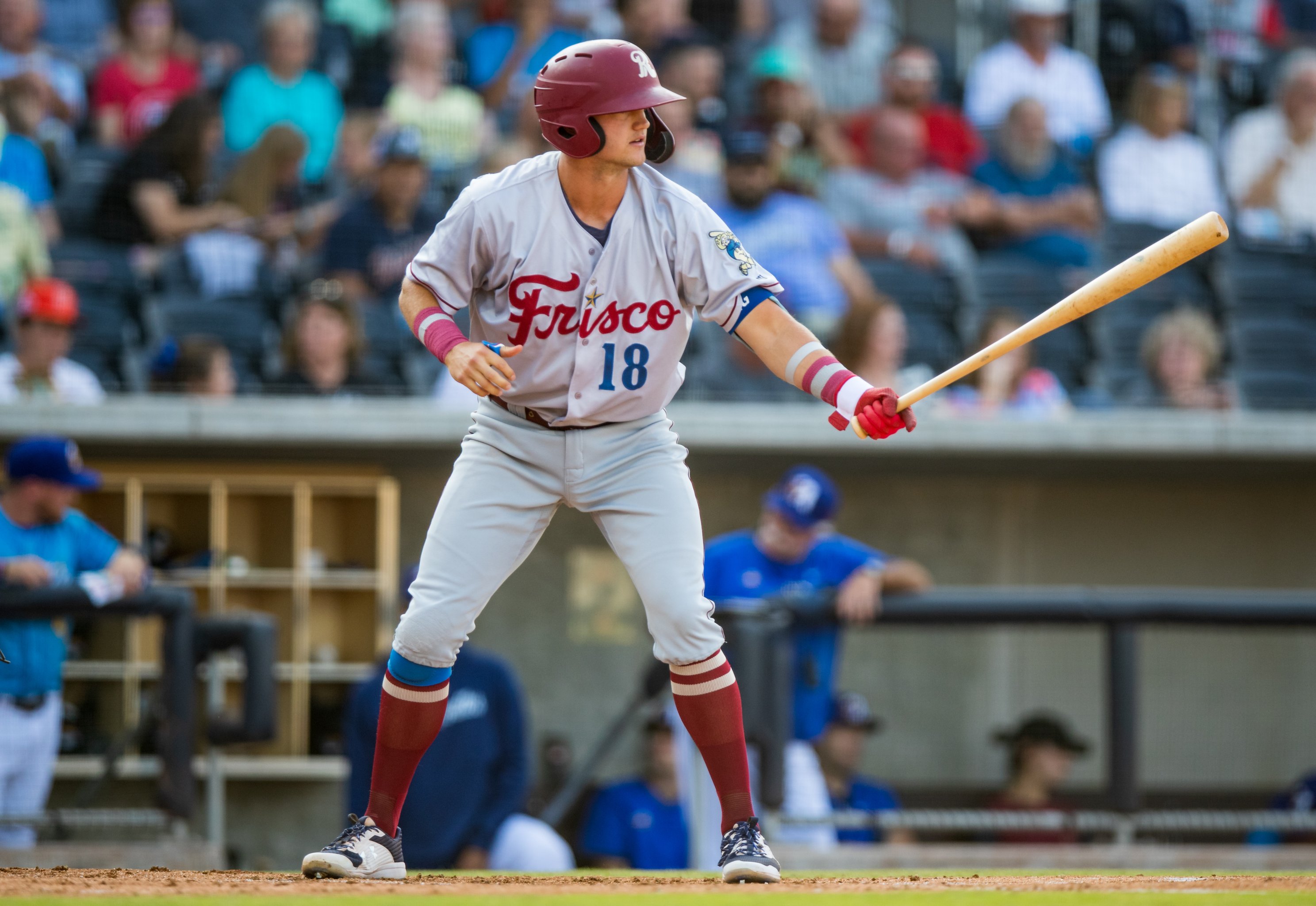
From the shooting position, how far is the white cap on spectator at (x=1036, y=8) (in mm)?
8781

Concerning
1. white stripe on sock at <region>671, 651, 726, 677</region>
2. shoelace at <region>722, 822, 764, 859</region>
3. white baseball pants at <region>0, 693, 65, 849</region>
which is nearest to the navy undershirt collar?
white stripe on sock at <region>671, 651, 726, 677</region>

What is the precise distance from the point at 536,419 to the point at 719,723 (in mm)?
775

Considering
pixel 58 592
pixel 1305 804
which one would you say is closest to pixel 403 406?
pixel 58 592

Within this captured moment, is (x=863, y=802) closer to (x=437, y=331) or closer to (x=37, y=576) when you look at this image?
(x=37, y=576)

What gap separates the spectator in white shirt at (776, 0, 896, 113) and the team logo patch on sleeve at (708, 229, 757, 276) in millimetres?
5424

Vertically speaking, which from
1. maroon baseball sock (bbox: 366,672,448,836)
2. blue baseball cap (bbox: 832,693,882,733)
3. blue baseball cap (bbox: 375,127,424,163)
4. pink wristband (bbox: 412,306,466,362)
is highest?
blue baseball cap (bbox: 375,127,424,163)

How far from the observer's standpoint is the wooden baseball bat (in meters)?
3.29

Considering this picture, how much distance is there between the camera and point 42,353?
253 inches

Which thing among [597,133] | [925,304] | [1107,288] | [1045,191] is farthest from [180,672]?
[1045,191]

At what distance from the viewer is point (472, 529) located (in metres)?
3.35

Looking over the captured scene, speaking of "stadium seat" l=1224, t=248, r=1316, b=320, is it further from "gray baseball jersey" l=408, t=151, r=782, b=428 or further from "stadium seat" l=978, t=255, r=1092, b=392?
"gray baseball jersey" l=408, t=151, r=782, b=428

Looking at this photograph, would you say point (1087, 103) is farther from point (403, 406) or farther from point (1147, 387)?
point (403, 406)

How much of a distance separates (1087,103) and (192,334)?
16.5ft

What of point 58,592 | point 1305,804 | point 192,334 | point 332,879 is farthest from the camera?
point 192,334
